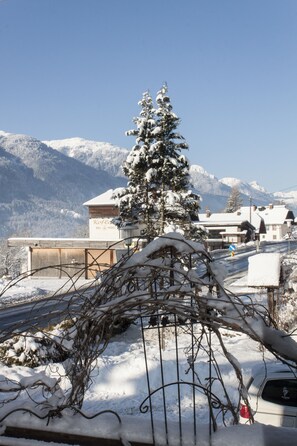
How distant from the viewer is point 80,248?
36.4 m

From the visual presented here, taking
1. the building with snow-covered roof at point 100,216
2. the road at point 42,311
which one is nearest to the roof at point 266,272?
the road at point 42,311

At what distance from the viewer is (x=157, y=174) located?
19.2 metres

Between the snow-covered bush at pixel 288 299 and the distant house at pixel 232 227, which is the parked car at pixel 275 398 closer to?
the snow-covered bush at pixel 288 299

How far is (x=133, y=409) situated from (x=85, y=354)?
25.9ft

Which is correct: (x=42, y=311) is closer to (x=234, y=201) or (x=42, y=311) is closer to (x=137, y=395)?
(x=137, y=395)

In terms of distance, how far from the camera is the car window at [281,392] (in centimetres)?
589

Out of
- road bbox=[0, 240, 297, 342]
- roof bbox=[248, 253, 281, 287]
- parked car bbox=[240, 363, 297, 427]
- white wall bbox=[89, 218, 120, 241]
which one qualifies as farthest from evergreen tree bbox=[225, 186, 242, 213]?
parked car bbox=[240, 363, 297, 427]

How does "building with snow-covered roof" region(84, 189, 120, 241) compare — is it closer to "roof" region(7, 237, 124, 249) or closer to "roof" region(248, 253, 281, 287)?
"roof" region(7, 237, 124, 249)

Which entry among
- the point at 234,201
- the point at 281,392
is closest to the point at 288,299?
the point at 281,392

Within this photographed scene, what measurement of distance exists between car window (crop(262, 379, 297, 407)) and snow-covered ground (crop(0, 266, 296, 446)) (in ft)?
1.57

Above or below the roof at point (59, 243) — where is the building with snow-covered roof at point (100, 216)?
above

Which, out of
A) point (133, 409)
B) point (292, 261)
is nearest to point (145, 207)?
point (292, 261)

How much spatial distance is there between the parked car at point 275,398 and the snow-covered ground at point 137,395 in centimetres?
44

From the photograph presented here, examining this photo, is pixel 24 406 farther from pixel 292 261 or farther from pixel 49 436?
pixel 292 261
